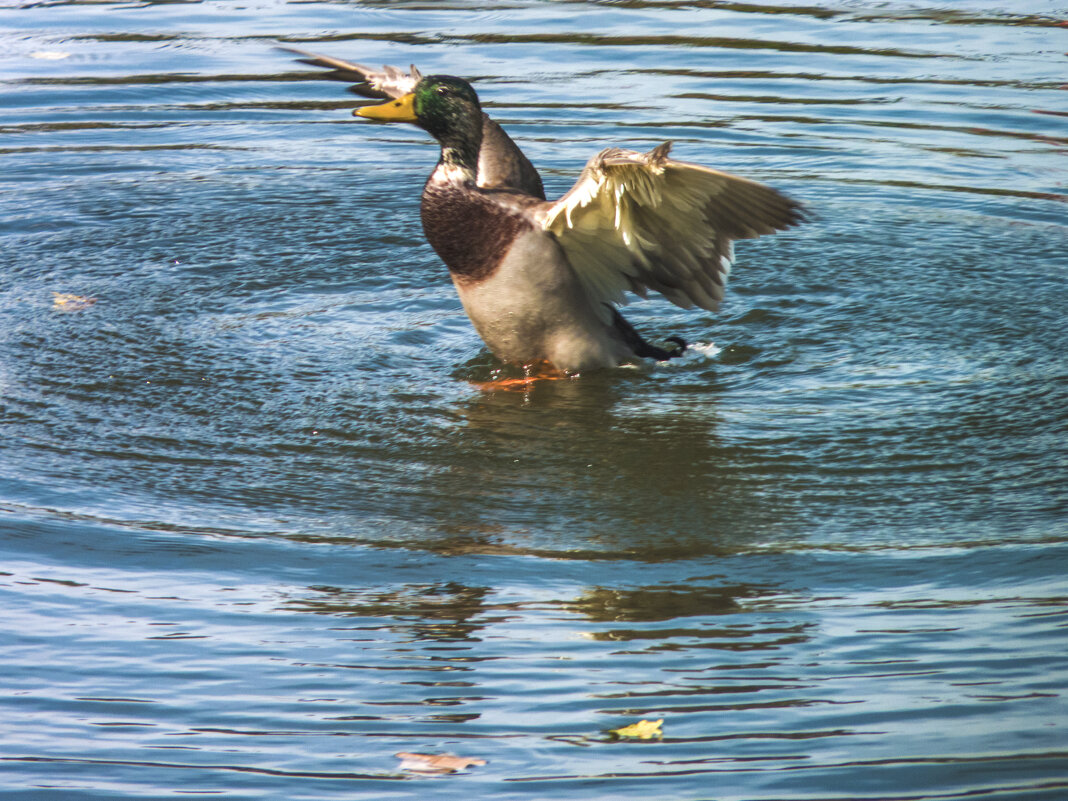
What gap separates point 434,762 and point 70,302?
3732mm

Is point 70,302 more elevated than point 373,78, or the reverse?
point 373,78

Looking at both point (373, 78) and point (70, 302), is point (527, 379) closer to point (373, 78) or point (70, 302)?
point (373, 78)

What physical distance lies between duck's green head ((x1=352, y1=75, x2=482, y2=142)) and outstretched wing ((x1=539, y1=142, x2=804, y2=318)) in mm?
605

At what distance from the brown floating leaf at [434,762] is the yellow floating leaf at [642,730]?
0.32m

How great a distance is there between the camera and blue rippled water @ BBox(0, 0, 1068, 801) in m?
3.15

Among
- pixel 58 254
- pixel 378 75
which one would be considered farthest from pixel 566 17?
pixel 58 254

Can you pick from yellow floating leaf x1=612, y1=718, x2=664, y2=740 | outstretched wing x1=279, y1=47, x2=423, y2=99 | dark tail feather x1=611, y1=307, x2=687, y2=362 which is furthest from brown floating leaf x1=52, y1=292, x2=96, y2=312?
yellow floating leaf x1=612, y1=718, x2=664, y2=740

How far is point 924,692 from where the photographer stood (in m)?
3.26

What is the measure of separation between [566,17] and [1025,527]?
7952 millimetres

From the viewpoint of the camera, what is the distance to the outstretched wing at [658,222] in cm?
480

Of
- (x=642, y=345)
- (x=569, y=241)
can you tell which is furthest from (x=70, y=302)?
(x=642, y=345)

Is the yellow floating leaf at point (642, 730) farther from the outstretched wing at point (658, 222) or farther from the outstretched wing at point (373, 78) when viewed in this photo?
the outstretched wing at point (373, 78)

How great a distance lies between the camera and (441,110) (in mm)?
5645

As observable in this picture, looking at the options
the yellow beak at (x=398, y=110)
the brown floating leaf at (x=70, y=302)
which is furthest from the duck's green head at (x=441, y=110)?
the brown floating leaf at (x=70, y=302)
